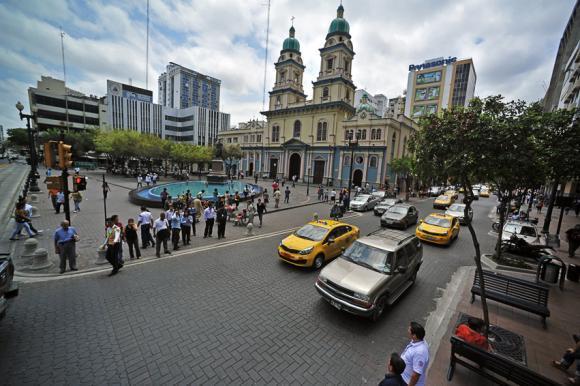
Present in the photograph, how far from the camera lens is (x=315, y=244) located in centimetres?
806

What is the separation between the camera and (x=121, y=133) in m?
36.1

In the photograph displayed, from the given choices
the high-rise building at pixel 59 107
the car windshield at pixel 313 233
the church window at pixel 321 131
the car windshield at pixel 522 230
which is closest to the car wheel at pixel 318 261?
the car windshield at pixel 313 233

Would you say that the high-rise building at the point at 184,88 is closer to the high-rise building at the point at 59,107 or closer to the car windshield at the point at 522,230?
the high-rise building at the point at 59,107

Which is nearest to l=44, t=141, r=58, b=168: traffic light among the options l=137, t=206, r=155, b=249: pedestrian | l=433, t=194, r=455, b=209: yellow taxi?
l=137, t=206, r=155, b=249: pedestrian

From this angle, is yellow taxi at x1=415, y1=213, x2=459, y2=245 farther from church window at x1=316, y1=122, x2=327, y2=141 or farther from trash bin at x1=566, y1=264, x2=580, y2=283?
church window at x1=316, y1=122, x2=327, y2=141

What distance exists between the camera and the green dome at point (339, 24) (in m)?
42.7

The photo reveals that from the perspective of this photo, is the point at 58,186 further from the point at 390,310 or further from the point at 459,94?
the point at 459,94

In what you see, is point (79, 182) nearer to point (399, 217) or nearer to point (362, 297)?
point (362, 297)

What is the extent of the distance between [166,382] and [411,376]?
12.1 ft

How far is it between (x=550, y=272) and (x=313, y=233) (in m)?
7.50

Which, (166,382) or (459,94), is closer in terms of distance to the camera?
(166,382)

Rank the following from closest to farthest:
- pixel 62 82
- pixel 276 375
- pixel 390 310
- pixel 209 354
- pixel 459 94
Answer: pixel 276 375
pixel 209 354
pixel 390 310
pixel 62 82
pixel 459 94

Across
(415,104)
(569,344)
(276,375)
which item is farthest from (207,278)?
(415,104)

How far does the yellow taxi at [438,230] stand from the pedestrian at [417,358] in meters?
9.60
